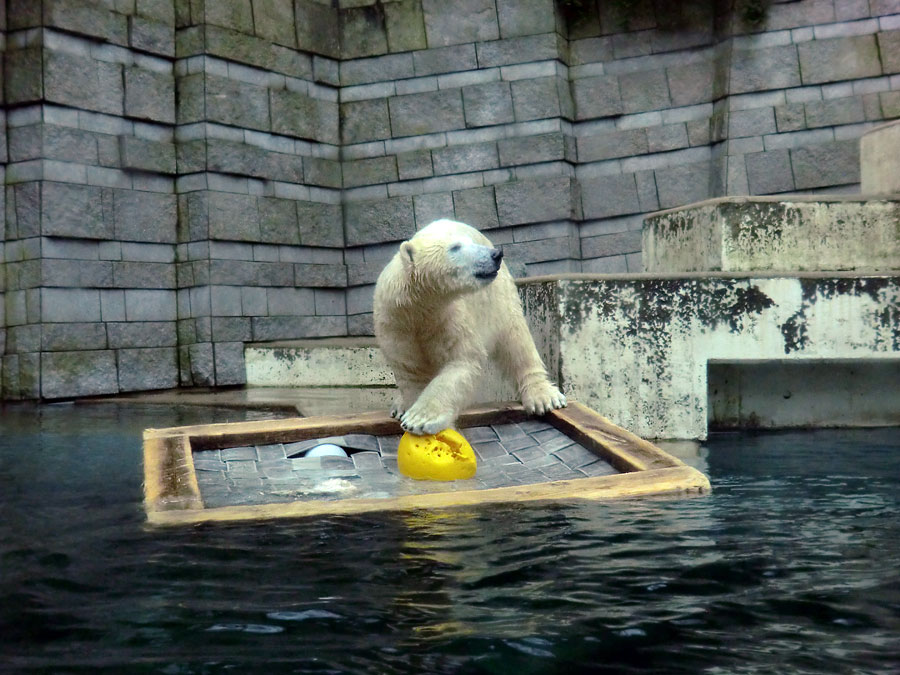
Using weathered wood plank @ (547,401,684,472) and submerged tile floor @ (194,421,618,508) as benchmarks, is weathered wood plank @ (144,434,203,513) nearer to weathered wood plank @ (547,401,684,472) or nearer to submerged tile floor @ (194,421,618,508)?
submerged tile floor @ (194,421,618,508)

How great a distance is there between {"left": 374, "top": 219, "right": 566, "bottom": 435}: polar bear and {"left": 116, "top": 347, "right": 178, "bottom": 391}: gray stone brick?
443 centimetres

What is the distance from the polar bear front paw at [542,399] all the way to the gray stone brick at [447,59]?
5.65 meters

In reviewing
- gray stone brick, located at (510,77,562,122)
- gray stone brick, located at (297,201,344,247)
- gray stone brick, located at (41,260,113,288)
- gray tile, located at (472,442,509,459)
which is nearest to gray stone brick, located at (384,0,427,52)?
gray stone brick, located at (510,77,562,122)

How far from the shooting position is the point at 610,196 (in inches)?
362

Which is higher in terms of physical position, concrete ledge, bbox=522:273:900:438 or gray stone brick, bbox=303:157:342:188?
gray stone brick, bbox=303:157:342:188

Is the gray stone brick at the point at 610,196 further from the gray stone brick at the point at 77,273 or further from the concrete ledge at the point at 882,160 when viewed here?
the gray stone brick at the point at 77,273

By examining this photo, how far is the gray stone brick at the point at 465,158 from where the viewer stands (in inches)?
364

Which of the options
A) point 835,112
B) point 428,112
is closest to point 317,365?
point 428,112

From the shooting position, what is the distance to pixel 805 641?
1.83 metres

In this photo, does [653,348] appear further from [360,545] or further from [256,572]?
[256,572]

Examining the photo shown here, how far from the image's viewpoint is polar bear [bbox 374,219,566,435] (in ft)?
11.7

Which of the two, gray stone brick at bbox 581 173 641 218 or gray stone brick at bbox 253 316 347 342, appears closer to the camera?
gray stone brick at bbox 253 316 347 342

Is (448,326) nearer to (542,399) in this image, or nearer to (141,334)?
(542,399)

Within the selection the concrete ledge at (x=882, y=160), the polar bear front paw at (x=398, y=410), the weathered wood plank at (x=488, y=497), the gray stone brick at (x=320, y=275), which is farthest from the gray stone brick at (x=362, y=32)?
the weathered wood plank at (x=488, y=497)
